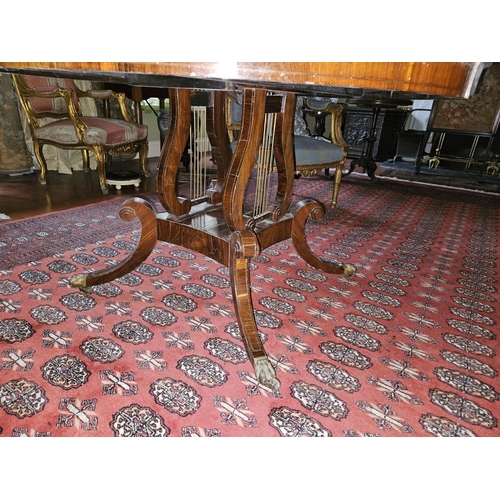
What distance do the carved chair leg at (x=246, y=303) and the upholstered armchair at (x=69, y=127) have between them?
224 centimetres

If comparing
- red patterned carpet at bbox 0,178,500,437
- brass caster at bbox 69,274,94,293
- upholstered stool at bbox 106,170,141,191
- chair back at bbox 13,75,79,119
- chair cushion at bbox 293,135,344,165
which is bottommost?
upholstered stool at bbox 106,170,141,191

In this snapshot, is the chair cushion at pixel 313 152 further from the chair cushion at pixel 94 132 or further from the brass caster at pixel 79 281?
the chair cushion at pixel 94 132

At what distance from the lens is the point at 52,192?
292cm

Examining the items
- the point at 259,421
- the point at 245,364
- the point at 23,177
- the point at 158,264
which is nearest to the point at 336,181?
the point at 158,264

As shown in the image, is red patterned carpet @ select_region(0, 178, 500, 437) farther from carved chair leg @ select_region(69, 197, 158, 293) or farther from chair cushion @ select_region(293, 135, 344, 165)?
chair cushion @ select_region(293, 135, 344, 165)

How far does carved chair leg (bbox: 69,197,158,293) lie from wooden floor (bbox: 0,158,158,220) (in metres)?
1.18

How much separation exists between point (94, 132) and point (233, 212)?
223 centimetres

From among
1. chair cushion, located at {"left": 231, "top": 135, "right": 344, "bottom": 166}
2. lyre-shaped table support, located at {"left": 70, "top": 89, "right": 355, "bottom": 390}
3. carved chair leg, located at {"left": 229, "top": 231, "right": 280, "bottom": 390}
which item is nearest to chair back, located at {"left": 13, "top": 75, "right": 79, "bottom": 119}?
chair cushion, located at {"left": 231, "top": 135, "right": 344, "bottom": 166}

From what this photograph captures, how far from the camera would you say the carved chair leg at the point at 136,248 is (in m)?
1.31

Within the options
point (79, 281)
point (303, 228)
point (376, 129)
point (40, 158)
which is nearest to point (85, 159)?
point (40, 158)

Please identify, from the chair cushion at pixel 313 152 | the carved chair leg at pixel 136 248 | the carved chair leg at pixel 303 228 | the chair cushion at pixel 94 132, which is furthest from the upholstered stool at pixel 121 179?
the carved chair leg at pixel 303 228

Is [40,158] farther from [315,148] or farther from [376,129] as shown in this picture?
[376,129]

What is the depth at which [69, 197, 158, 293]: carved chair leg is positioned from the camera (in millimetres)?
1312
